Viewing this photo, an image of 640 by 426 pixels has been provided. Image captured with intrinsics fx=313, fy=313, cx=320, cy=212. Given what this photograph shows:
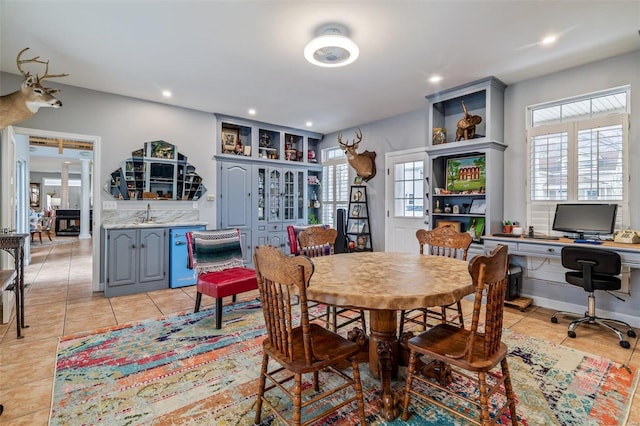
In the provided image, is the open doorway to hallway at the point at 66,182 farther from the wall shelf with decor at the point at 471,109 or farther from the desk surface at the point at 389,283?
the wall shelf with decor at the point at 471,109

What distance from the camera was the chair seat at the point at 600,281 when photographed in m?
2.78

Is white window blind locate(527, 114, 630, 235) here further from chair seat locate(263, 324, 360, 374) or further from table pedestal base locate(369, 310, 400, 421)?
chair seat locate(263, 324, 360, 374)

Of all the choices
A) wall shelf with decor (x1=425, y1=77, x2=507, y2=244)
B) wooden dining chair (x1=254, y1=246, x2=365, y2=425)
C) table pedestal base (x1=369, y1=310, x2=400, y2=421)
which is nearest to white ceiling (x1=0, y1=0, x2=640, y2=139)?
wall shelf with decor (x1=425, y1=77, x2=507, y2=244)

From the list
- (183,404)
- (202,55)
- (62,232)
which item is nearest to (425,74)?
(202,55)

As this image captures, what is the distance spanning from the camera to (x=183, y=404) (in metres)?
1.88

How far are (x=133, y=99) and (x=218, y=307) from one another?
11.4ft

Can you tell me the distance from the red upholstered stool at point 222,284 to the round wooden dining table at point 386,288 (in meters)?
1.19

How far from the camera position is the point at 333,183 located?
6.60 m

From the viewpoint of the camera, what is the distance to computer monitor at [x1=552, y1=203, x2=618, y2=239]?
10.2 ft

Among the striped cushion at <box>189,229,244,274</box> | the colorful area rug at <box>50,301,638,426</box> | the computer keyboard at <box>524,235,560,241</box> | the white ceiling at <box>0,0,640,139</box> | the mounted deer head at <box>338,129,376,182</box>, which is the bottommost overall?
the colorful area rug at <box>50,301,638,426</box>

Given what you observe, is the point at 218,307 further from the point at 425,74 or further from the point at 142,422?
the point at 425,74

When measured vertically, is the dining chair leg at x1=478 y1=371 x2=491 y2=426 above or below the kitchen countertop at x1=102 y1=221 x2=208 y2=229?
below

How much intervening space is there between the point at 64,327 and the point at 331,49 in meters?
3.67

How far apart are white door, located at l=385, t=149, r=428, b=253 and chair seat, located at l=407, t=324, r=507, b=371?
337 centimetres
